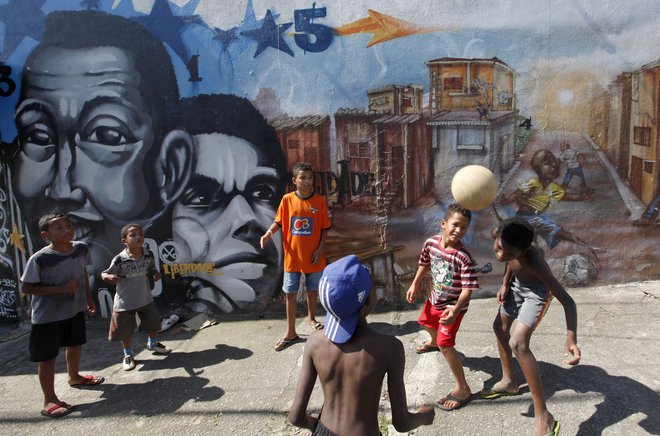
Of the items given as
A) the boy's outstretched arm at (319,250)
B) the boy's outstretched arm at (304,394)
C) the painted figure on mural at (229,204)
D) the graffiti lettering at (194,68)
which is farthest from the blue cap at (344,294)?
the graffiti lettering at (194,68)

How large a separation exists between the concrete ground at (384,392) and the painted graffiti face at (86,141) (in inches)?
58.7

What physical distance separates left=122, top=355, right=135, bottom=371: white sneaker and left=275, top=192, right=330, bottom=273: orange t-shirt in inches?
64.3

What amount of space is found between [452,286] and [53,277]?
3111 millimetres

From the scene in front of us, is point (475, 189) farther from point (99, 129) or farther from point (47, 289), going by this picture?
point (99, 129)

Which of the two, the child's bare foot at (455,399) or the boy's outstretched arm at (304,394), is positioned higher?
the boy's outstretched arm at (304,394)

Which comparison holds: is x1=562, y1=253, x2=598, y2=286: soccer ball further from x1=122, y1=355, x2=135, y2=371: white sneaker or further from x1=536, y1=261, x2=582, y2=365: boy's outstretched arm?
x1=122, y1=355, x2=135, y2=371: white sneaker

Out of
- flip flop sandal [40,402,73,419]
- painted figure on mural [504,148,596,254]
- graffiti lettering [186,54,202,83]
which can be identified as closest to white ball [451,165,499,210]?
painted figure on mural [504,148,596,254]

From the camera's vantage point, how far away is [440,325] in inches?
140

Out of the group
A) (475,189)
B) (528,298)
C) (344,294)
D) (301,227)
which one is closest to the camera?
(344,294)

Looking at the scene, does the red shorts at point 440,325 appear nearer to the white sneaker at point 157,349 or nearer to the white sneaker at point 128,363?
the white sneaker at point 157,349

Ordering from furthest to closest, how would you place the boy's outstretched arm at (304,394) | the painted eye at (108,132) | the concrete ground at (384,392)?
the painted eye at (108,132) → the concrete ground at (384,392) → the boy's outstretched arm at (304,394)

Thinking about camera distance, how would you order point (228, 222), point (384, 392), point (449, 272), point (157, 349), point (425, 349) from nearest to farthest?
point (449, 272)
point (384, 392)
point (425, 349)
point (157, 349)
point (228, 222)

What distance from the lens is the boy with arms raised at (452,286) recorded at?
138 inches

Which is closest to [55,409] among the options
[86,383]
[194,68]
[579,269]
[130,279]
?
[86,383]
